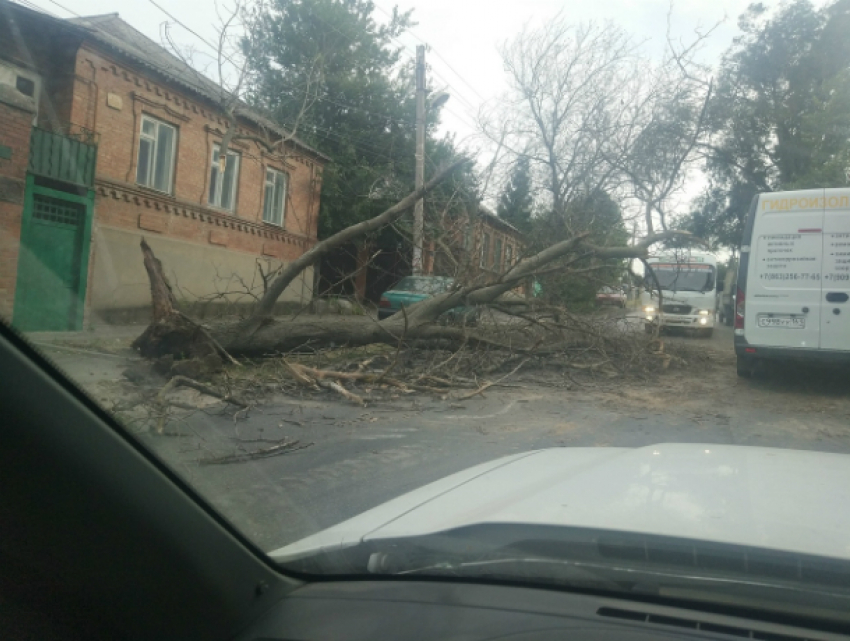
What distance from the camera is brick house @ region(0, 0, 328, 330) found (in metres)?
3.78

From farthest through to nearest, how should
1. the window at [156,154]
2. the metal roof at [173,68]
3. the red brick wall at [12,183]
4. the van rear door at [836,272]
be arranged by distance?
the window at [156,154] → the metal roof at [173,68] → the van rear door at [836,272] → the red brick wall at [12,183]

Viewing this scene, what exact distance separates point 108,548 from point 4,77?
2.98 m

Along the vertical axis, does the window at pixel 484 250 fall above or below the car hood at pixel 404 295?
above

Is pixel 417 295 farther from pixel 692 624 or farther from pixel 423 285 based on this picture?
pixel 692 624

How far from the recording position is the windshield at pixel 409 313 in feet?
7.44

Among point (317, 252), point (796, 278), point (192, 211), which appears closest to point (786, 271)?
point (796, 278)

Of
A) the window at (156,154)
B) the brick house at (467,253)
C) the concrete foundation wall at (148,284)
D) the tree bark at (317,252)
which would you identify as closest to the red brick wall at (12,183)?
the concrete foundation wall at (148,284)

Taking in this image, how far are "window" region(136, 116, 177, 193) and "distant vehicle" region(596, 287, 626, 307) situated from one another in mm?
8985

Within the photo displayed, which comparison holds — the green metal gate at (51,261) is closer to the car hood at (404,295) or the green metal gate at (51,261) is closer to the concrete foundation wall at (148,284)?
the concrete foundation wall at (148,284)

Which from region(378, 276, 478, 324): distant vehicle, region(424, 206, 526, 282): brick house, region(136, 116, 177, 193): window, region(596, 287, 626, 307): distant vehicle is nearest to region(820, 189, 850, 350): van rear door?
region(596, 287, 626, 307): distant vehicle

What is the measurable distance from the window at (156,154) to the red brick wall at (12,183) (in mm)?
10665

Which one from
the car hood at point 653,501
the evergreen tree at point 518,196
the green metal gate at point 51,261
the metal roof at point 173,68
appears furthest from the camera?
the evergreen tree at point 518,196

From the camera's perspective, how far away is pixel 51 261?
15.0 feet

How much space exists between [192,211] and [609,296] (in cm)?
894
